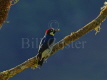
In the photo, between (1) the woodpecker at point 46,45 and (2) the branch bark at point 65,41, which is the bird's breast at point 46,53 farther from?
(2) the branch bark at point 65,41

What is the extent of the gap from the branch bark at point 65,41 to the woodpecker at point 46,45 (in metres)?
0.18

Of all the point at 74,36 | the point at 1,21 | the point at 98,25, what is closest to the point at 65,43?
the point at 74,36

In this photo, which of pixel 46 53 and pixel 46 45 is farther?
pixel 46 45

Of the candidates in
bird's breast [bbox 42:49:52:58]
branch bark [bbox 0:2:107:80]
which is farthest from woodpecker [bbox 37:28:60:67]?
branch bark [bbox 0:2:107:80]

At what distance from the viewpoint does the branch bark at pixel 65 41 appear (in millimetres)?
9109

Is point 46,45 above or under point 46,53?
above

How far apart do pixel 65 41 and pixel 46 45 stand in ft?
2.38

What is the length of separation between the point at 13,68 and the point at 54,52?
146cm

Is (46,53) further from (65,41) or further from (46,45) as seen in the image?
(65,41)

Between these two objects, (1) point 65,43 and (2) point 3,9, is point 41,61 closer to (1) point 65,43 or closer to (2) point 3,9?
(1) point 65,43

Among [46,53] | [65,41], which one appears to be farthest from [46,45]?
[65,41]

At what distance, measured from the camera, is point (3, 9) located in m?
9.28

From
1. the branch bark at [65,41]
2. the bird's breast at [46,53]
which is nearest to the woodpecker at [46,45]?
the bird's breast at [46,53]

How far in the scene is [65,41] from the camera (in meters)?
9.61
